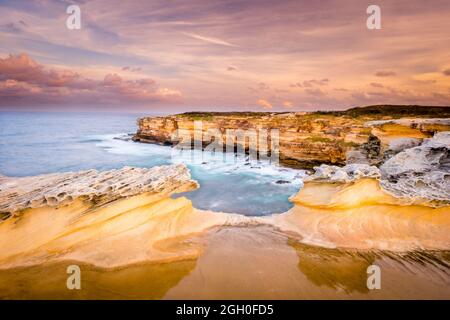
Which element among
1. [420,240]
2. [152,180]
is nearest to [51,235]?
[152,180]

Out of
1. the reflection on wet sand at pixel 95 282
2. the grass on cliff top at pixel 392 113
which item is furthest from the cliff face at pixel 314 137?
the reflection on wet sand at pixel 95 282

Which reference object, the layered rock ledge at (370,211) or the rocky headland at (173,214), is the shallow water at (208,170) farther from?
the rocky headland at (173,214)

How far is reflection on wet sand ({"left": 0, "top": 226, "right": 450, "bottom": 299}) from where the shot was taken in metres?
4.82

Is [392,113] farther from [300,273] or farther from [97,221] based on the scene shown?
[97,221]

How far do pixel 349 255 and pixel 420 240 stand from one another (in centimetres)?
225

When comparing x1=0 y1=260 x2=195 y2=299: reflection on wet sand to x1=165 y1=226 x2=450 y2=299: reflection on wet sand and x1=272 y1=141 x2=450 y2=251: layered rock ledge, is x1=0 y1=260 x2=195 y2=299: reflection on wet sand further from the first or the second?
x1=272 y1=141 x2=450 y2=251: layered rock ledge

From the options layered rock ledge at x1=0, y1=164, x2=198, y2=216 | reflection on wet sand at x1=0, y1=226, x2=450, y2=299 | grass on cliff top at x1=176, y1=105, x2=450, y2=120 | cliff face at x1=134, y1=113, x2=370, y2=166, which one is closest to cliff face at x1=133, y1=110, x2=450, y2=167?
cliff face at x1=134, y1=113, x2=370, y2=166

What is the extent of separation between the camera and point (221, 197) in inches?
461

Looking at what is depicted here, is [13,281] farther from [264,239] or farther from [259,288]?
[264,239]

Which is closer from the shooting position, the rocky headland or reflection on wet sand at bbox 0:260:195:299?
reflection on wet sand at bbox 0:260:195:299

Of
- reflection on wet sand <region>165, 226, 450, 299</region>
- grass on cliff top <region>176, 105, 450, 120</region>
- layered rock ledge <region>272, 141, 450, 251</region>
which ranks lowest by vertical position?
reflection on wet sand <region>165, 226, 450, 299</region>

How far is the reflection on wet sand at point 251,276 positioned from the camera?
4824 millimetres

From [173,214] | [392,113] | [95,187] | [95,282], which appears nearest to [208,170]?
[173,214]

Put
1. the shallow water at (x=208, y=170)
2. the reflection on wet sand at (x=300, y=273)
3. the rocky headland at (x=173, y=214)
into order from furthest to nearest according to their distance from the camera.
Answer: the shallow water at (x=208, y=170) → the rocky headland at (x=173, y=214) → the reflection on wet sand at (x=300, y=273)
